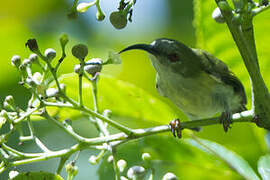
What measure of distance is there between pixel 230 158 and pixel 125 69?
5.18 ft

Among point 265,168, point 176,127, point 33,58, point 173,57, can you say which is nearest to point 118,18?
point 33,58

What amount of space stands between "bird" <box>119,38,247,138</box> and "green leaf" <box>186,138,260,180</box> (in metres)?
0.43

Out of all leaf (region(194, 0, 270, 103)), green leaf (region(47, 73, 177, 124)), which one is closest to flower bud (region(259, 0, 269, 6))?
leaf (region(194, 0, 270, 103))

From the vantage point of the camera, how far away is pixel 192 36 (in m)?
4.11

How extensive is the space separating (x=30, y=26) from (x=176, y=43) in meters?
1.43

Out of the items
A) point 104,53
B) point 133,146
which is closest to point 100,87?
point 133,146

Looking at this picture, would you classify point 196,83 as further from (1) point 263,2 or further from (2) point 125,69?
(1) point 263,2

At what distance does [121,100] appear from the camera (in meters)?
3.00

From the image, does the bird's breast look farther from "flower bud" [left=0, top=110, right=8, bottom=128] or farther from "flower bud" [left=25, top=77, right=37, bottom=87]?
"flower bud" [left=0, top=110, right=8, bottom=128]

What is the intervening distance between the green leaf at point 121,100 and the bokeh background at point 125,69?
21cm

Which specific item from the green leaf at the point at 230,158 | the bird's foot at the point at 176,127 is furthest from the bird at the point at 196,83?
the bird's foot at the point at 176,127

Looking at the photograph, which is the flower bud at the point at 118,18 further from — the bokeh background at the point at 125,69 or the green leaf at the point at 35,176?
the bokeh background at the point at 125,69

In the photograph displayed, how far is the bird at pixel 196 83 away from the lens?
10.8ft

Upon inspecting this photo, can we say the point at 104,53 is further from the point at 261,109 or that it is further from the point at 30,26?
the point at 261,109
